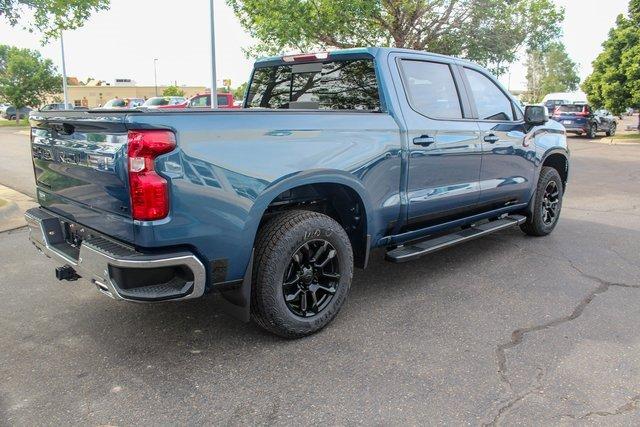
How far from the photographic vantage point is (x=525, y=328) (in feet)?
11.9

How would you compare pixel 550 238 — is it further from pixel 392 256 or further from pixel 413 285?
pixel 392 256

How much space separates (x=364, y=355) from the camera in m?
3.24

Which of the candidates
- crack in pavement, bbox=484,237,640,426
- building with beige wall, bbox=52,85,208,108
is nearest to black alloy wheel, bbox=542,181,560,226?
crack in pavement, bbox=484,237,640,426

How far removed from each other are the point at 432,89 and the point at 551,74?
86.8m

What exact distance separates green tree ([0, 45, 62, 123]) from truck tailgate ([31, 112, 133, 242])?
4358cm

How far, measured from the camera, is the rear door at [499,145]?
4.85 m

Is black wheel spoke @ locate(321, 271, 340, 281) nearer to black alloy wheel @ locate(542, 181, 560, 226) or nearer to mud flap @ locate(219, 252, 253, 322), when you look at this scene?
mud flap @ locate(219, 252, 253, 322)

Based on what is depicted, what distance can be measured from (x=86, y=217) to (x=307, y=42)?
46.6 ft

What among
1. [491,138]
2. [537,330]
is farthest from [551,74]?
[537,330]

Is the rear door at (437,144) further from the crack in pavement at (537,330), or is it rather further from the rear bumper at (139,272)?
the rear bumper at (139,272)

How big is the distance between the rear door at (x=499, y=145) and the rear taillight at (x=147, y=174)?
Answer: 310cm

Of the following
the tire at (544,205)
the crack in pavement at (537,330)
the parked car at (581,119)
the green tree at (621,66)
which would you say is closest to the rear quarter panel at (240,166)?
the crack in pavement at (537,330)

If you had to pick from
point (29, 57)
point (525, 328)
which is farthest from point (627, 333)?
point (29, 57)

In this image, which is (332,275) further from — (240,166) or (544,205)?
(544,205)
